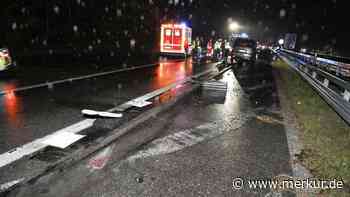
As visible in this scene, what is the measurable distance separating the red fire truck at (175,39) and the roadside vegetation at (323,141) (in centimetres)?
1758

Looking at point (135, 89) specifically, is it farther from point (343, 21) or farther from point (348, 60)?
point (343, 21)

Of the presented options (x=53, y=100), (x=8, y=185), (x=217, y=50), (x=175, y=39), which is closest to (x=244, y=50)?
(x=175, y=39)

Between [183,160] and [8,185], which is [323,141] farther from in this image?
[8,185]

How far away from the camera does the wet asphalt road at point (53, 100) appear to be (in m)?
5.52

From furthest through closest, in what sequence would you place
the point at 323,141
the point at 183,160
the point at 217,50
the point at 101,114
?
1. the point at 217,50
2. the point at 101,114
3. the point at 323,141
4. the point at 183,160

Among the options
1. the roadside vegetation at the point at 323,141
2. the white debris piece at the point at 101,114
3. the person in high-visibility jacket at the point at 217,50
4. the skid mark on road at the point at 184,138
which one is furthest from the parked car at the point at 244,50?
the white debris piece at the point at 101,114

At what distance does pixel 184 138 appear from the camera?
A: 5.39m

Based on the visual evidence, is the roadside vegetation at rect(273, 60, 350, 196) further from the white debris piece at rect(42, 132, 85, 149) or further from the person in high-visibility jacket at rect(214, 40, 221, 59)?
the person in high-visibility jacket at rect(214, 40, 221, 59)

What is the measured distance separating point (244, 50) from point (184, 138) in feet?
61.4

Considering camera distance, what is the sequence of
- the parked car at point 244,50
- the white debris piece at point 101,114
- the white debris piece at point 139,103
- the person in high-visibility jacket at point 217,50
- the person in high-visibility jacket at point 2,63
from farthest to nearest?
the person in high-visibility jacket at point 217,50 < the parked car at point 244,50 < the person in high-visibility jacket at point 2,63 < the white debris piece at point 139,103 < the white debris piece at point 101,114

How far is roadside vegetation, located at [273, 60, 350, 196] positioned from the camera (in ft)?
13.6

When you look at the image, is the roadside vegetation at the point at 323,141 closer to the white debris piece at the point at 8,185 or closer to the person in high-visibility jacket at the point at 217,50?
the white debris piece at the point at 8,185

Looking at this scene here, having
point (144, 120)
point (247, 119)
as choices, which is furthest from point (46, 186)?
point (247, 119)

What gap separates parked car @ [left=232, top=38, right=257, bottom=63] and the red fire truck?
15.2 ft
